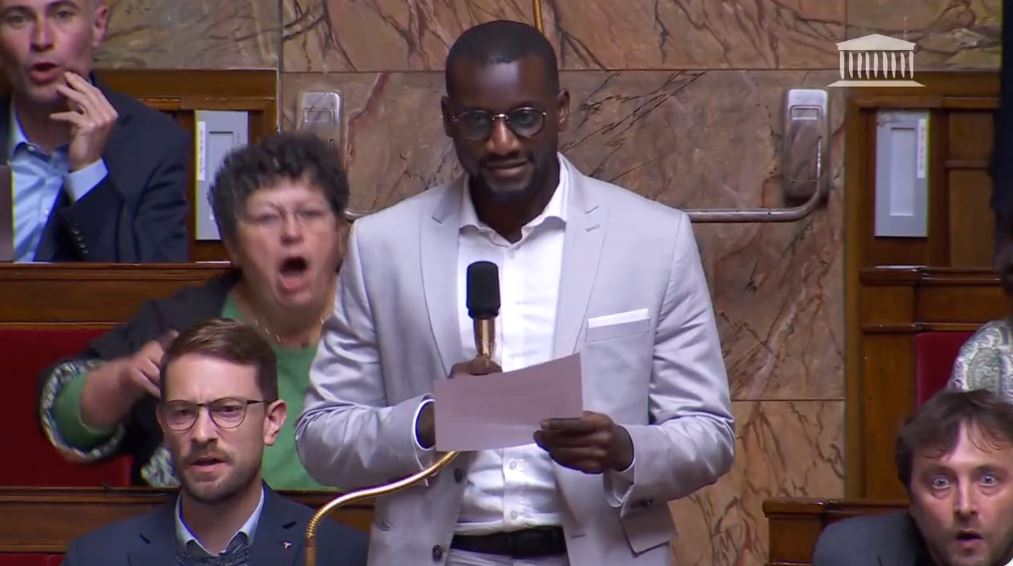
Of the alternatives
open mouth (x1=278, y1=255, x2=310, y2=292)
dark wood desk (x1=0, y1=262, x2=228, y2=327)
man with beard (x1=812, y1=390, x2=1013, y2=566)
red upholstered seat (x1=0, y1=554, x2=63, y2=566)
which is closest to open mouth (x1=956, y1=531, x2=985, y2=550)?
man with beard (x1=812, y1=390, x2=1013, y2=566)

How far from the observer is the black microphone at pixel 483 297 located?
3270mm

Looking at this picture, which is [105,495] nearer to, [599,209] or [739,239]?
[599,209]

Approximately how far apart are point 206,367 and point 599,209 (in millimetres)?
→ 746

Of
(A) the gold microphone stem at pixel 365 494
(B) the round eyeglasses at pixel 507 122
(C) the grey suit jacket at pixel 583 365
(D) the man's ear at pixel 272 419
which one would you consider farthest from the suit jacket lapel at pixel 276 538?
(B) the round eyeglasses at pixel 507 122

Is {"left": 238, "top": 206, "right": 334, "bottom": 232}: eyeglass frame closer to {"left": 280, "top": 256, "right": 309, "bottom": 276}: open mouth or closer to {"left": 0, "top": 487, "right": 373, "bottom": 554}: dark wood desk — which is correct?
{"left": 280, "top": 256, "right": 309, "bottom": 276}: open mouth

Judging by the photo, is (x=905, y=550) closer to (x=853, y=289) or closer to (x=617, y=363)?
(x=617, y=363)

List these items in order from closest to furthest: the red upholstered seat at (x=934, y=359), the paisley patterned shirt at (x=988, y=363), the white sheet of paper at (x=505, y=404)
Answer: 1. the white sheet of paper at (x=505, y=404)
2. the paisley patterned shirt at (x=988, y=363)
3. the red upholstered seat at (x=934, y=359)

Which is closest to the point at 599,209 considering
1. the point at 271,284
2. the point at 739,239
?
the point at 271,284

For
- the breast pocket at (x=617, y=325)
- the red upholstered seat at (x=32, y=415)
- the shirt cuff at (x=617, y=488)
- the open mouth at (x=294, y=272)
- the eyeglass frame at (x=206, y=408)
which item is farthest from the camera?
the red upholstered seat at (x=32, y=415)

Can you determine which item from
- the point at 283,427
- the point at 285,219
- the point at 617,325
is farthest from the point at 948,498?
the point at 285,219

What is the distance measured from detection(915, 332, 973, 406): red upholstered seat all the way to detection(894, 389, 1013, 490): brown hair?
1.45 meters

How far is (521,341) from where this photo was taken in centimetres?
354

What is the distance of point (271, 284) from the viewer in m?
4.41

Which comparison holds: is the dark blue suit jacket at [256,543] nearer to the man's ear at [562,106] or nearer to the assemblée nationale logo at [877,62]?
the man's ear at [562,106]
